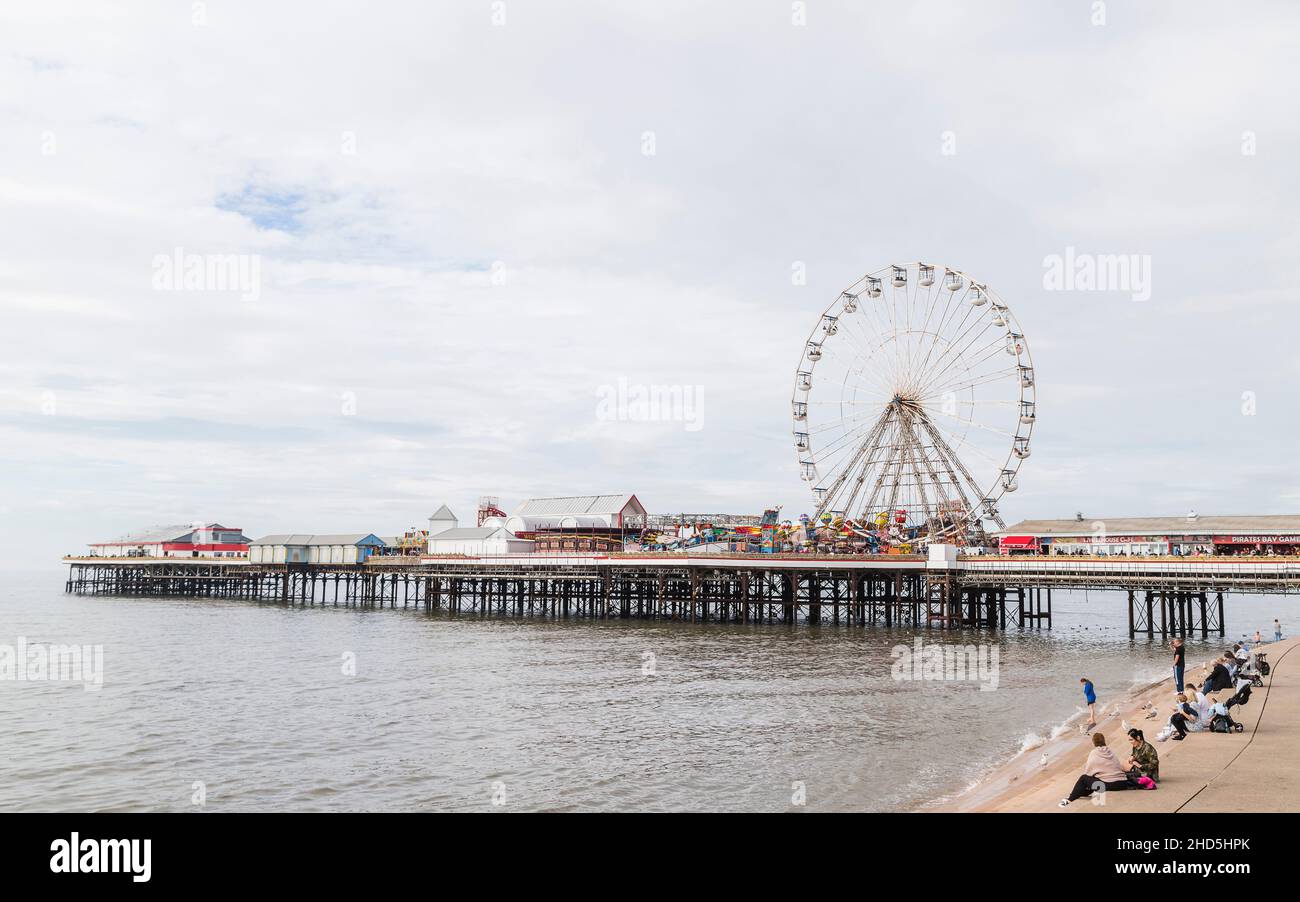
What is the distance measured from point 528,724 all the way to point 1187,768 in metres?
15.0

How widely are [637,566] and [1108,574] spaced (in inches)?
1072

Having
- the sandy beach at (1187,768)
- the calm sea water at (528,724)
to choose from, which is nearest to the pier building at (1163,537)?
the calm sea water at (528,724)

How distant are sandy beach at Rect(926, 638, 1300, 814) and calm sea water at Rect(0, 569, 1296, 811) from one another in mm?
1214

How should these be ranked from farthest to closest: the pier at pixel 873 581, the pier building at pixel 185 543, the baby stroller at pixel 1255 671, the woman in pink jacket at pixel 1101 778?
the pier building at pixel 185 543
the pier at pixel 873 581
the baby stroller at pixel 1255 671
the woman in pink jacket at pixel 1101 778

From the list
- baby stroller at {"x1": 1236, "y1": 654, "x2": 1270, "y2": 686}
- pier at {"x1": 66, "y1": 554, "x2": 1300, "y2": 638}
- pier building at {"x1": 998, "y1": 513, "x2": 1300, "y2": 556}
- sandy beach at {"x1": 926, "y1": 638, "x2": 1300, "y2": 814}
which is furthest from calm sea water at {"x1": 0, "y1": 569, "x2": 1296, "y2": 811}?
pier building at {"x1": 998, "y1": 513, "x2": 1300, "y2": 556}

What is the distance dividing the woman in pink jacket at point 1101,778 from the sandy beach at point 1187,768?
0.44 feet

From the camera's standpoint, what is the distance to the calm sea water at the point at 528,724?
16781 millimetres

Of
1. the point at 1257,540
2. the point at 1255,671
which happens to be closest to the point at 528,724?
the point at 1255,671

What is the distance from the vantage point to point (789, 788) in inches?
659

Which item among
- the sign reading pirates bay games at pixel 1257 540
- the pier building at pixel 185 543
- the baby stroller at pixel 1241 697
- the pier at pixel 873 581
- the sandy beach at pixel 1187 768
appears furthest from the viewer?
the pier building at pixel 185 543

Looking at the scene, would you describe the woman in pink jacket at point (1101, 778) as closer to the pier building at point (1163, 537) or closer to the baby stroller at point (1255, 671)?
the baby stroller at point (1255, 671)
